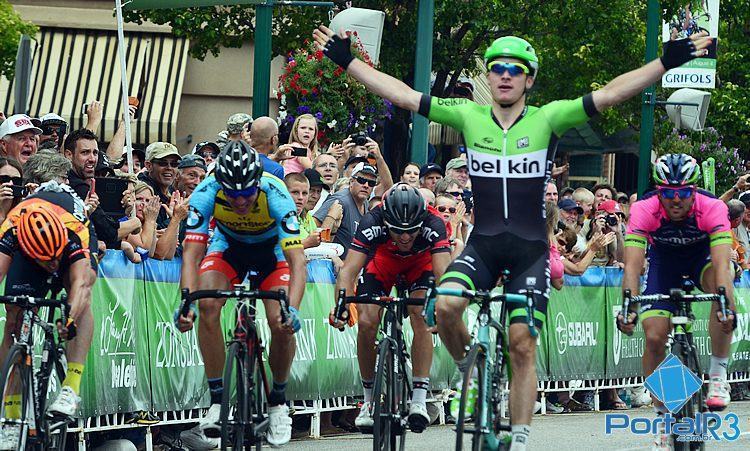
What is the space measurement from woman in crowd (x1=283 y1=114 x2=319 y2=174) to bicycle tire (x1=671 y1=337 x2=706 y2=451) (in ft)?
16.4

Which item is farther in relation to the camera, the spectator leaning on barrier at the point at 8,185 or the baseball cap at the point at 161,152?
the baseball cap at the point at 161,152

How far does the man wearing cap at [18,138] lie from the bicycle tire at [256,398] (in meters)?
3.18

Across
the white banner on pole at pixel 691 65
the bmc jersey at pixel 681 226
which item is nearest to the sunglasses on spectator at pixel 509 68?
the bmc jersey at pixel 681 226

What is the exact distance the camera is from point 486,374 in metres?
9.07

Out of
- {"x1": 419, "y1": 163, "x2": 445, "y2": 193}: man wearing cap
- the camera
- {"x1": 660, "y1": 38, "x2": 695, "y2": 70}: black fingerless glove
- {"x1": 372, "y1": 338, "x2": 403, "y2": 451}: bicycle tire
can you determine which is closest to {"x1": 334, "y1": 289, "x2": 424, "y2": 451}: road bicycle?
{"x1": 372, "y1": 338, "x2": 403, "y2": 451}: bicycle tire

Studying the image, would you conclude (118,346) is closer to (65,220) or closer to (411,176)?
(65,220)

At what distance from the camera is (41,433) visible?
31.2 feet

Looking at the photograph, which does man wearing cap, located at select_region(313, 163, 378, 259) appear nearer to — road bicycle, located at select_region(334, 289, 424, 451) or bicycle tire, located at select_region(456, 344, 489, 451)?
road bicycle, located at select_region(334, 289, 424, 451)

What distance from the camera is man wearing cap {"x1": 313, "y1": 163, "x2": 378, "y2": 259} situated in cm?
1395

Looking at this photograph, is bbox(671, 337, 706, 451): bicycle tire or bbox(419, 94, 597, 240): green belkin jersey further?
bbox(671, 337, 706, 451): bicycle tire


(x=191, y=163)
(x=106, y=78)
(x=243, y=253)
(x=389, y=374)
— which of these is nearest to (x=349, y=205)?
(x=191, y=163)

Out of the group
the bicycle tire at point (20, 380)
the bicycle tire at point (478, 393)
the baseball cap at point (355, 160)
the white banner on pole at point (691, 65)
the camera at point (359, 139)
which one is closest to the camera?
the bicycle tire at point (478, 393)

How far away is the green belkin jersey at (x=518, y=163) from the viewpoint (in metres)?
9.67

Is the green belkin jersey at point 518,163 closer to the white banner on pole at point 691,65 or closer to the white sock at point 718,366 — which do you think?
the white sock at point 718,366
